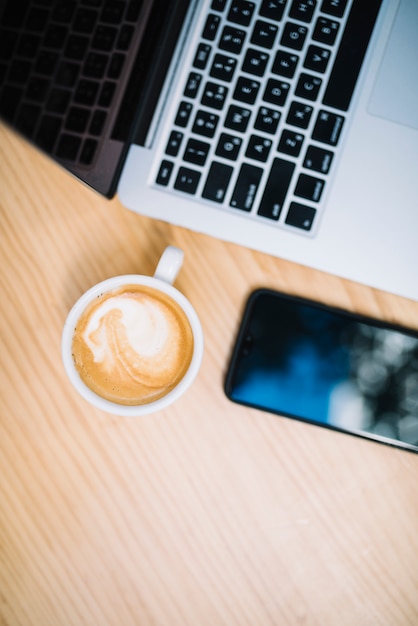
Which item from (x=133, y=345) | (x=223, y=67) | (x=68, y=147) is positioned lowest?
(x=133, y=345)

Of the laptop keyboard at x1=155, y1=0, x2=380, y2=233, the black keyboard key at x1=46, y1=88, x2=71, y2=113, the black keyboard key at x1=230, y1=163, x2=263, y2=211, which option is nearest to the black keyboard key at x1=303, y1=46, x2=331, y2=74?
the laptop keyboard at x1=155, y1=0, x2=380, y2=233

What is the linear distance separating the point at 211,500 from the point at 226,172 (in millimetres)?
294

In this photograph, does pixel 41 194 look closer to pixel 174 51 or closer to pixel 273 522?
pixel 174 51

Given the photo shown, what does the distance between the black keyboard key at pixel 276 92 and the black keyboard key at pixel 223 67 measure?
34mm

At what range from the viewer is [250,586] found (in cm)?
48

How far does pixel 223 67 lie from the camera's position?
451mm

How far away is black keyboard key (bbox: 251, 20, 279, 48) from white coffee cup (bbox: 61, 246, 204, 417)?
7.6 inches

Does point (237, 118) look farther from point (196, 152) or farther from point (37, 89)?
point (37, 89)

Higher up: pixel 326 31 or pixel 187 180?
pixel 326 31

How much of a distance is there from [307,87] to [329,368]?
0.82 feet

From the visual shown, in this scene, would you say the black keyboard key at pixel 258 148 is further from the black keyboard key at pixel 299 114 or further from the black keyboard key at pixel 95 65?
the black keyboard key at pixel 95 65

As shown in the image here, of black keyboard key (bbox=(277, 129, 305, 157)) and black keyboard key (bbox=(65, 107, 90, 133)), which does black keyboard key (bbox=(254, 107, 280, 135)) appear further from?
black keyboard key (bbox=(65, 107, 90, 133))

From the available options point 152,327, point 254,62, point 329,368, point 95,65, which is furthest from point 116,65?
point 329,368

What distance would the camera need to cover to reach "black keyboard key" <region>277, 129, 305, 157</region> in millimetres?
450
